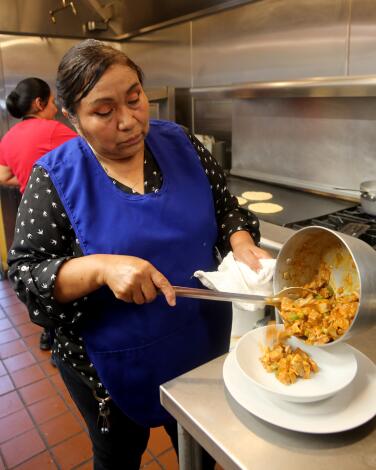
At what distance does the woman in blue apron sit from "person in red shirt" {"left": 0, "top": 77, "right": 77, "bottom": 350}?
1.20 meters

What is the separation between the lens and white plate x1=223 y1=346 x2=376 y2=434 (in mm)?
652

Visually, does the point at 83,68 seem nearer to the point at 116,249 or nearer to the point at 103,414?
the point at 116,249

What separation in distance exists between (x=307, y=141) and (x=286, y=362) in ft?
5.79

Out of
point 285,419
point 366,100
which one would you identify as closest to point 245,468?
point 285,419

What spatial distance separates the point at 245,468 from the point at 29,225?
636 mm

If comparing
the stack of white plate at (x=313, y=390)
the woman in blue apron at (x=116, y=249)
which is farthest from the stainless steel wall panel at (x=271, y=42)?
the stack of white plate at (x=313, y=390)

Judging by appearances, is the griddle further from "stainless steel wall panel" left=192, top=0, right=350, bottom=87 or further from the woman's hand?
the woman's hand

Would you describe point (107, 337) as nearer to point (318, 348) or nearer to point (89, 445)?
point (318, 348)

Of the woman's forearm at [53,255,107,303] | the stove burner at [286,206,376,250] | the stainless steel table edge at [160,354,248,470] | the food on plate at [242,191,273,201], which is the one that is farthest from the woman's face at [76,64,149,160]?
the food on plate at [242,191,273,201]

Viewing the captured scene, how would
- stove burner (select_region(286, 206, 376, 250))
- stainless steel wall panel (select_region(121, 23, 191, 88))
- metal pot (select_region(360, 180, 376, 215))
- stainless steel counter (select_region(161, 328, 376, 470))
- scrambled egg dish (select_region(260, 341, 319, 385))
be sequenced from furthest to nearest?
stainless steel wall panel (select_region(121, 23, 191, 88)), metal pot (select_region(360, 180, 376, 215)), stove burner (select_region(286, 206, 376, 250)), scrambled egg dish (select_region(260, 341, 319, 385)), stainless steel counter (select_region(161, 328, 376, 470))

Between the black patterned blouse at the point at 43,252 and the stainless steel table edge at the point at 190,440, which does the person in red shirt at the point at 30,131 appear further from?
the stainless steel table edge at the point at 190,440

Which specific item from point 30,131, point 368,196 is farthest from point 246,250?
point 30,131

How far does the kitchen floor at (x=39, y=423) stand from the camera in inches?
63.6

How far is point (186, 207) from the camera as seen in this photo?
102 centimetres
